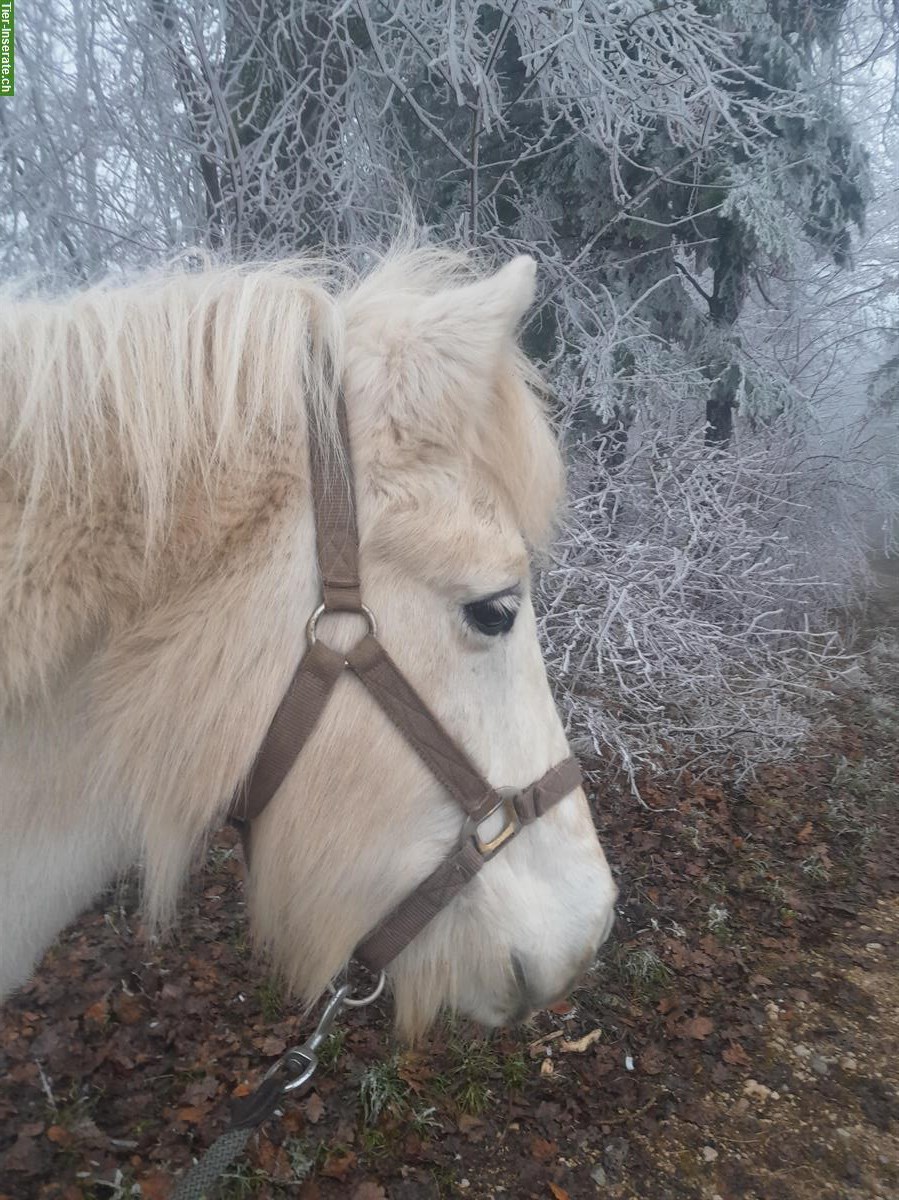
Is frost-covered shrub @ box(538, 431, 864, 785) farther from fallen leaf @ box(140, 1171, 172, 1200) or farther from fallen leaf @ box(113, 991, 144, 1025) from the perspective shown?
fallen leaf @ box(140, 1171, 172, 1200)

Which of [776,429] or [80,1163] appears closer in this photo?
[80,1163]

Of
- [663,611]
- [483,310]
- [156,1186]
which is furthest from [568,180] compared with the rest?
[156,1186]

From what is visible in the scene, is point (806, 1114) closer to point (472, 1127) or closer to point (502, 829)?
point (472, 1127)

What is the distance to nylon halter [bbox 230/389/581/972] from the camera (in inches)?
45.7

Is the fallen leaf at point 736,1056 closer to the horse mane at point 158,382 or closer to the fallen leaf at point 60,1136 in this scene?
the fallen leaf at point 60,1136

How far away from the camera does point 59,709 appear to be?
46.4 inches

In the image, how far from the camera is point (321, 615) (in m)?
1.17

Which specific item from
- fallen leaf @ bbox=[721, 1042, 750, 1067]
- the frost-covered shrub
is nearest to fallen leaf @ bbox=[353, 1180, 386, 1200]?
fallen leaf @ bbox=[721, 1042, 750, 1067]

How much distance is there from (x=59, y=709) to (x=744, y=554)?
13.7ft

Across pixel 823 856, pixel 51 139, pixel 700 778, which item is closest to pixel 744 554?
pixel 700 778

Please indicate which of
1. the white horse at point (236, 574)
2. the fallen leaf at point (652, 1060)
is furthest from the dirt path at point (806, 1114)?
the white horse at point (236, 574)

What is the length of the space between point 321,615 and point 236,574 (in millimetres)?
162

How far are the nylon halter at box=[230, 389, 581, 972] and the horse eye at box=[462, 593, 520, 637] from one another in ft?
0.57

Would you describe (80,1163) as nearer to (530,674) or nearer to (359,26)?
(530,674)
